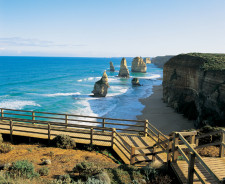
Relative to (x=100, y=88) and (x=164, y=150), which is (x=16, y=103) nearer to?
(x=100, y=88)

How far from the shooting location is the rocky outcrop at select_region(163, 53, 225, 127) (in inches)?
990

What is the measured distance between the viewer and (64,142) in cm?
1071

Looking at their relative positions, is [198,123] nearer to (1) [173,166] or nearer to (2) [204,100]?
(2) [204,100]

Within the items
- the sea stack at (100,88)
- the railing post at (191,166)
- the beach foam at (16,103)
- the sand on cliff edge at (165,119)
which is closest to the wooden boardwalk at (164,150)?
the railing post at (191,166)

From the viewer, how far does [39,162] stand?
8.88m

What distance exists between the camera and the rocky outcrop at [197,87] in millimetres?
25141

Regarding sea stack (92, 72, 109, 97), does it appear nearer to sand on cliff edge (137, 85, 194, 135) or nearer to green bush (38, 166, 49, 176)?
sand on cliff edge (137, 85, 194, 135)

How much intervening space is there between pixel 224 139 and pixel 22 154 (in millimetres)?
8721

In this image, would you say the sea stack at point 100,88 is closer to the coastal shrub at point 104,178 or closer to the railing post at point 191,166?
the coastal shrub at point 104,178

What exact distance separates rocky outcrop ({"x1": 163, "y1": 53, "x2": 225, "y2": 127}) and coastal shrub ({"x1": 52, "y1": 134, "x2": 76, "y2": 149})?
18752 mm

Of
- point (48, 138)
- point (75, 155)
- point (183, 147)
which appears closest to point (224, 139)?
point (183, 147)

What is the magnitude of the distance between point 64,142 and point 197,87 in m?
26.3

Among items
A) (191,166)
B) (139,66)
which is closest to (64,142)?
(191,166)

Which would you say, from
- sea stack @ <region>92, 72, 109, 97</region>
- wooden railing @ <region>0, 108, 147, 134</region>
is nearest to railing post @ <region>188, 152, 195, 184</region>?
wooden railing @ <region>0, 108, 147, 134</region>
